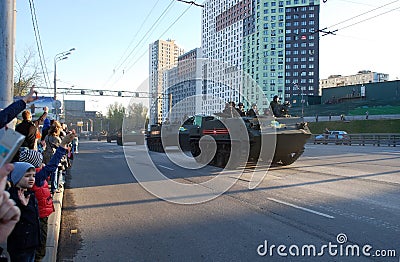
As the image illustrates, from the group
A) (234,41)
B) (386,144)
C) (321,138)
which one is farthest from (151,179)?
(234,41)

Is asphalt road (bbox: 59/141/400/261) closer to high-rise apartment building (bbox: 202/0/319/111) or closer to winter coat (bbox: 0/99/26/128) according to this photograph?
winter coat (bbox: 0/99/26/128)

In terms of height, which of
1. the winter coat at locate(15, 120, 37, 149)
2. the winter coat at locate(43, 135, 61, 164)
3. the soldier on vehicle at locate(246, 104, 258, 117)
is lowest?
the winter coat at locate(43, 135, 61, 164)

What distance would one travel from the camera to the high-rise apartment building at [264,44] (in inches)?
1229

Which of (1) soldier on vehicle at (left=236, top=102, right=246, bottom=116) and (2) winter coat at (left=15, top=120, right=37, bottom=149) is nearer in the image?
(2) winter coat at (left=15, top=120, right=37, bottom=149)

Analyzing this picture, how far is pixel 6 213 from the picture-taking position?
1.79 m

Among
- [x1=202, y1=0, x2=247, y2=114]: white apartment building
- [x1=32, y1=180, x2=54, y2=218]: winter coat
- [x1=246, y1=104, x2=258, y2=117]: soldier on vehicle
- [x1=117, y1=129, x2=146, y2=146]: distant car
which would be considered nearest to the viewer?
[x1=32, y1=180, x2=54, y2=218]: winter coat

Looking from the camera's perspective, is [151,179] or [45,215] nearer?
[45,215]

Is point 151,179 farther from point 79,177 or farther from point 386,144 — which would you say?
point 386,144

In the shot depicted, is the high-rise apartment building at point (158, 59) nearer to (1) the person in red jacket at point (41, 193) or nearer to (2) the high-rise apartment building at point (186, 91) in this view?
(2) the high-rise apartment building at point (186, 91)

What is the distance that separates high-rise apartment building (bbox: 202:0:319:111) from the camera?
3122cm

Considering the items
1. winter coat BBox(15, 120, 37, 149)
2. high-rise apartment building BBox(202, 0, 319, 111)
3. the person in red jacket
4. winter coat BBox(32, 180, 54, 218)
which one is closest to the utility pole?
winter coat BBox(15, 120, 37, 149)

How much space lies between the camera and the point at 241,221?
6.02 meters

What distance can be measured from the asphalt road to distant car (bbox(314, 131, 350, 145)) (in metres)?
23.0

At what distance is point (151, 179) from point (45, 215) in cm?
670
